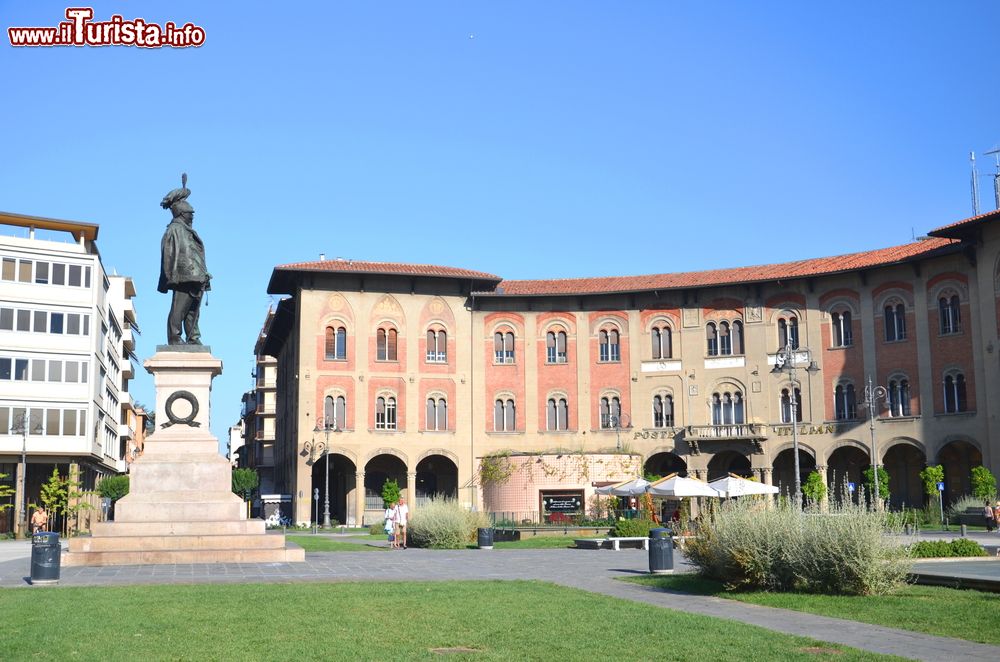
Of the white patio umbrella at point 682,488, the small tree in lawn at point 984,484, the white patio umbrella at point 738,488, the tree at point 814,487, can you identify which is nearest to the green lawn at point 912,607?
the white patio umbrella at point 682,488

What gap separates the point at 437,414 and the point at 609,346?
10.4m

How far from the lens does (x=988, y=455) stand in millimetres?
49812

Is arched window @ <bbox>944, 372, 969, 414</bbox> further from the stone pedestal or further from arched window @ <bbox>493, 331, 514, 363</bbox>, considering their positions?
the stone pedestal

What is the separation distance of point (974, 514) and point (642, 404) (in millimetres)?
19858

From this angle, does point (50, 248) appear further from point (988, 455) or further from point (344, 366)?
point (988, 455)

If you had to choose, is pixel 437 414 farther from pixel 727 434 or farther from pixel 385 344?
pixel 727 434

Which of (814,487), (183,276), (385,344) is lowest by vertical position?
(814,487)

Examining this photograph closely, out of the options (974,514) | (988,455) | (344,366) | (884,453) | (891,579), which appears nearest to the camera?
(891,579)

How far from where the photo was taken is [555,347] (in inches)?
2419

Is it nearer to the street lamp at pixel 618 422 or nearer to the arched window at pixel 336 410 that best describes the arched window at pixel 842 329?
the street lamp at pixel 618 422

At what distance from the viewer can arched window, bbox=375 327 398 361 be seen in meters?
59.6

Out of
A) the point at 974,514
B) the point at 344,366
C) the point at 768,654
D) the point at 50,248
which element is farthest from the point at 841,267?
the point at 768,654

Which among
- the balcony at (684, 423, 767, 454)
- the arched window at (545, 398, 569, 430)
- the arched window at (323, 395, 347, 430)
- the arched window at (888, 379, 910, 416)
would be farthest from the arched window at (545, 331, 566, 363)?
the arched window at (888, 379, 910, 416)

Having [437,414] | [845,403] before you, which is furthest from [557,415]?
[845,403]
